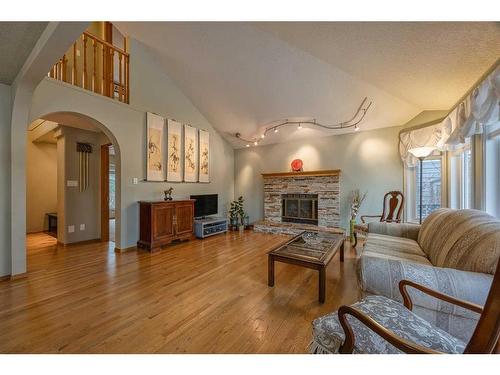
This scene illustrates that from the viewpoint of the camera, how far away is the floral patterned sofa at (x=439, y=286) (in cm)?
107

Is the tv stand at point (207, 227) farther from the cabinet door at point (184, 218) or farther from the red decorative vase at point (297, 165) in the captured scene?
the red decorative vase at point (297, 165)

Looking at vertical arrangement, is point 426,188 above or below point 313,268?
above

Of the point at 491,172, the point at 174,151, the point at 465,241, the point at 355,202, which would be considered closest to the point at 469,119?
the point at 491,172

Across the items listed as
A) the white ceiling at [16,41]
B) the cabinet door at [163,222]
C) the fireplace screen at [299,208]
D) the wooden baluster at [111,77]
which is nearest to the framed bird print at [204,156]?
the cabinet door at [163,222]

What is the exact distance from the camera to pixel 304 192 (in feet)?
17.5

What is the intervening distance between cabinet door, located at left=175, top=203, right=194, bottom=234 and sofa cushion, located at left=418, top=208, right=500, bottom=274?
152 inches

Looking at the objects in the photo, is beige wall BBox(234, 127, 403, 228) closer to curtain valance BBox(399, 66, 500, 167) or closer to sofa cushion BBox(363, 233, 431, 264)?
curtain valance BBox(399, 66, 500, 167)

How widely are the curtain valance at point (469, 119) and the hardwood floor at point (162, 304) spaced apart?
6.88 ft

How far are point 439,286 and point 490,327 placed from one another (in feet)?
A: 2.75

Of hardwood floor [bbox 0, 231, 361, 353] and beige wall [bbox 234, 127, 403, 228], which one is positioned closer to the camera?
hardwood floor [bbox 0, 231, 361, 353]

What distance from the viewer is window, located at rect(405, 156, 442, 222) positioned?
382cm

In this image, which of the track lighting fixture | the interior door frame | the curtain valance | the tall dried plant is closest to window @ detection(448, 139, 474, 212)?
the curtain valance

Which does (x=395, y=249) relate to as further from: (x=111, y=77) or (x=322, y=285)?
(x=111, y=77)

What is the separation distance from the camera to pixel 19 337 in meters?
1.56
